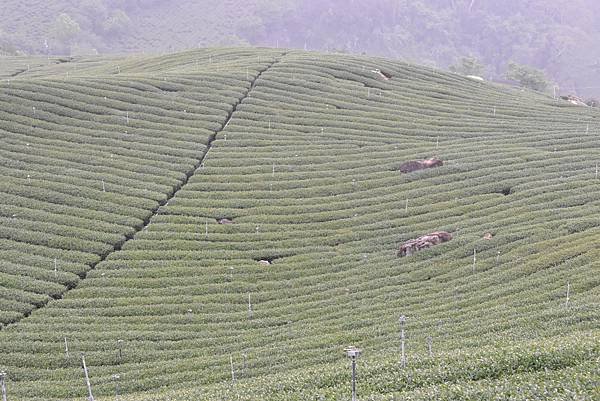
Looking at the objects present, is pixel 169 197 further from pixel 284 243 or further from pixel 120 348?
pixel 120 348

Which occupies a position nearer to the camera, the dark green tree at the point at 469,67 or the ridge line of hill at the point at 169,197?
the ridge line of hill at the point at 169,197

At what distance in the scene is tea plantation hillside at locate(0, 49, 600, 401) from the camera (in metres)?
26.8

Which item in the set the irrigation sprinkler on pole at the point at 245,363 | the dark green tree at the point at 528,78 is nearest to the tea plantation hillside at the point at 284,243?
the irrigation sprinkler on pole at the point at 245,363

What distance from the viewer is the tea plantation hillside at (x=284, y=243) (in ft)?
88.0

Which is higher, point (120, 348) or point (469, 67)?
point (469, 67)

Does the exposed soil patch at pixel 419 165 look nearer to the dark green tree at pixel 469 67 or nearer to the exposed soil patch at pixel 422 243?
the exposed soil patch at pixel 422 243

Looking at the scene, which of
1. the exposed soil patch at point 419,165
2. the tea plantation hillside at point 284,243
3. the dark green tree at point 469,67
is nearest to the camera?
the tea plantation hillside at point 284,243

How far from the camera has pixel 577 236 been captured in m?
37.3

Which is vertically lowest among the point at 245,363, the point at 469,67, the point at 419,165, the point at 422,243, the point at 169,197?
the point at 245,363

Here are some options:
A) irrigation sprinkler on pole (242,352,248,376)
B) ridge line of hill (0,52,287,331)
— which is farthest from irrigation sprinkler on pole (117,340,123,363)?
irrigation sprinkler on pole (242,352,248,376)

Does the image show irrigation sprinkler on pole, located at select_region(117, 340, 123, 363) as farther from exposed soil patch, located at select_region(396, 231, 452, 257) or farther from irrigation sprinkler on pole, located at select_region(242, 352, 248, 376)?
exposed soil patch, located at select_region(396, 231, 452, 257)

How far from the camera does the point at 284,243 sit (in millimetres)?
42562

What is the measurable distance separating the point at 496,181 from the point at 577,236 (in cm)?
1238

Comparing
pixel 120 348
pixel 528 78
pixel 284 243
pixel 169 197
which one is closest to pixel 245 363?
pixel 120 348
